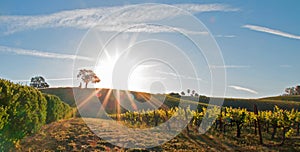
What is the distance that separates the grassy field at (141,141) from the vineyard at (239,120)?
111 cm

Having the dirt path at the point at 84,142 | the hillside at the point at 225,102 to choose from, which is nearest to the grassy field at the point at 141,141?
the dirt path at the point at 84,142

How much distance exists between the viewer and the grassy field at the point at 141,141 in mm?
18406

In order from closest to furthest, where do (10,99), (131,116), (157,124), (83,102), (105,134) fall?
(10,99), (105,134), (157,124), (131,116), (83,102)

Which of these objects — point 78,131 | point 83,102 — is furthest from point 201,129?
point 83,102

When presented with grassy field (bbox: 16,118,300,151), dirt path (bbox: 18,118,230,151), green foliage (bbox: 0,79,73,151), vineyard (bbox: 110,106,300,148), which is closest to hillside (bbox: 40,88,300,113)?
vineyard (bbox: 110,106,300,148)

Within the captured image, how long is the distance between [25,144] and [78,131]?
19.6 ft

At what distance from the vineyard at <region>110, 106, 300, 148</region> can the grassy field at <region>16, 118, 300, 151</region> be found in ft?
3.63

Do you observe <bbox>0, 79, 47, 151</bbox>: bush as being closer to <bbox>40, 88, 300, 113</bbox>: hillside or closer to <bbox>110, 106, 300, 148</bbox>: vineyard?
<bbox>110, 106, 300, 148</bbox>: vineyard

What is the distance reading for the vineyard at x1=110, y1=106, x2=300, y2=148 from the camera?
25.6m

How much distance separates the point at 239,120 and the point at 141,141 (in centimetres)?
1104

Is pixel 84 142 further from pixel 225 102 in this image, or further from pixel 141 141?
pixel 225 102

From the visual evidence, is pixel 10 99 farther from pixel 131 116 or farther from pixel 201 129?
pixel 131 116

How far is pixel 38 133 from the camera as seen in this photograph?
20.6 m

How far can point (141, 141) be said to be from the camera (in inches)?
858
